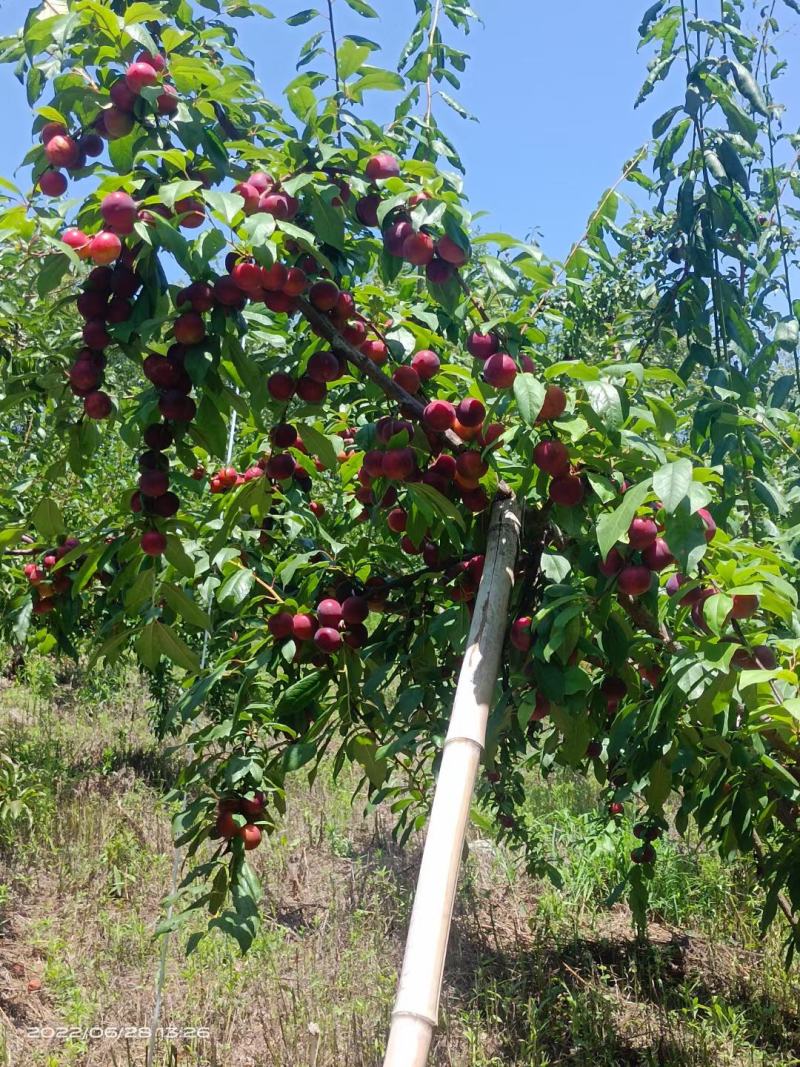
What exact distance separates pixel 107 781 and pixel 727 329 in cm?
441

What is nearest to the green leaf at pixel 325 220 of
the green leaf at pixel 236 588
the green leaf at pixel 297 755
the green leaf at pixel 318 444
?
the green leaf at pixel 318 444

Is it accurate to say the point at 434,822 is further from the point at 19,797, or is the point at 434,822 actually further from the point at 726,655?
the point at 19,797

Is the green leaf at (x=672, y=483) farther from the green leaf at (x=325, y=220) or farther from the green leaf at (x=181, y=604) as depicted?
the green leaf at (x=181, y=604)

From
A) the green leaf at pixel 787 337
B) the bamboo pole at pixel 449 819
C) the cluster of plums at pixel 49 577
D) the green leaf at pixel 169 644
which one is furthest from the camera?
the cluster of plums at pixel 49 577

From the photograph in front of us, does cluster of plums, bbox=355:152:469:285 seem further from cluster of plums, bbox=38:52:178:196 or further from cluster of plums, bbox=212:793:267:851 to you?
cluster of plums, bbox=212:793:267:851

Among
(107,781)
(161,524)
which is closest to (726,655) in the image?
(161,524)

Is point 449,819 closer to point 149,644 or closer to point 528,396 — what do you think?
point 528,396

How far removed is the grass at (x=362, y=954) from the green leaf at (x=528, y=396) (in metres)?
2.22

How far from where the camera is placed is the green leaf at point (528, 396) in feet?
3.22

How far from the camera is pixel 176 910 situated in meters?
3.38

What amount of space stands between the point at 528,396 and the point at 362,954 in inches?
111

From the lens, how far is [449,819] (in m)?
0.84

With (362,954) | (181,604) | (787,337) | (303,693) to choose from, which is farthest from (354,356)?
(362,954)

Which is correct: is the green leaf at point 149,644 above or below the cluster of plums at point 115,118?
below
